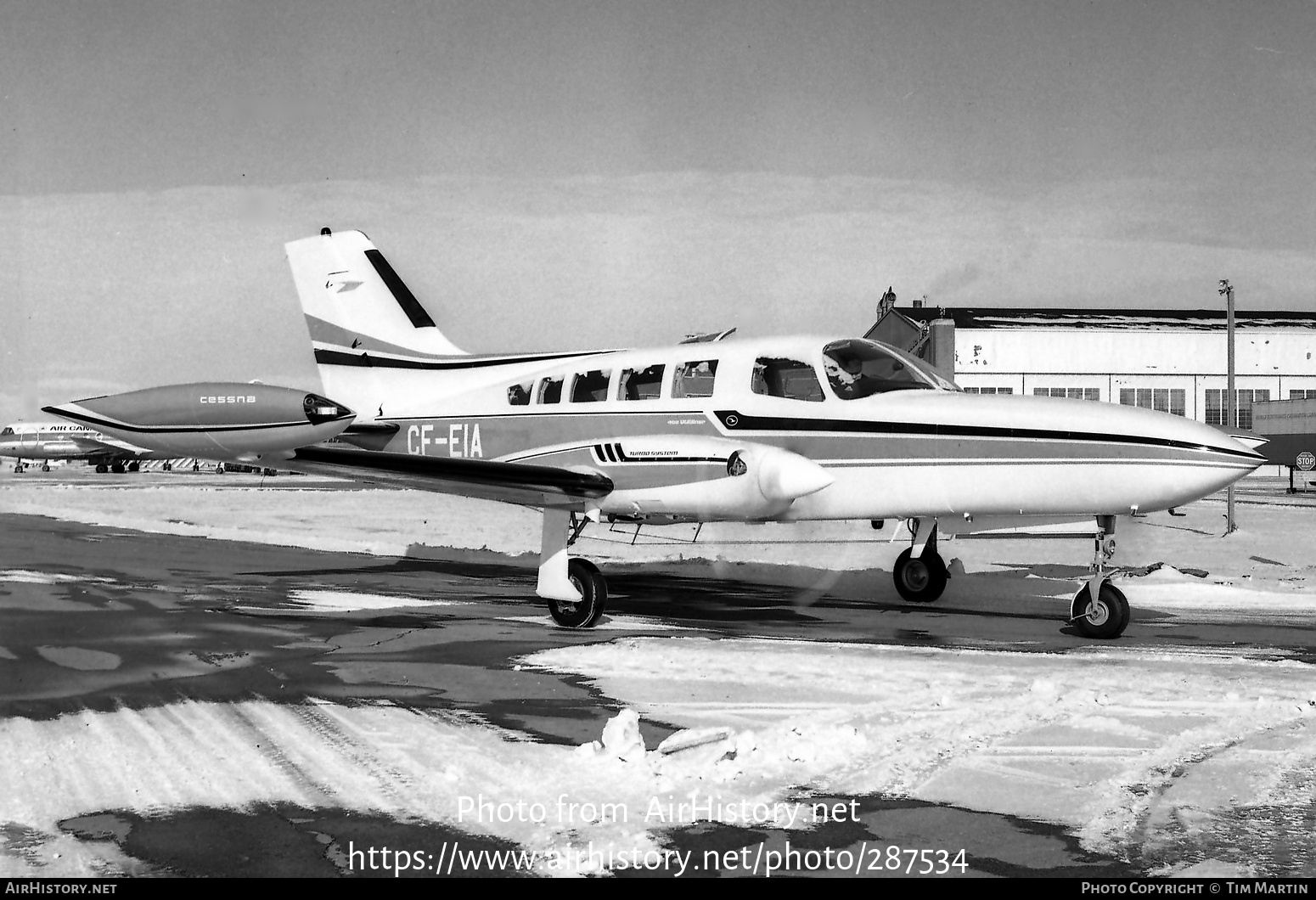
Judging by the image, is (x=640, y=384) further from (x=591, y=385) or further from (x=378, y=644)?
(x=378, y=644)

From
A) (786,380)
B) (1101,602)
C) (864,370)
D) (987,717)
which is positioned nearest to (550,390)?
(786,380)

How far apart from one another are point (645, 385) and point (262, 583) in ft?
21.2

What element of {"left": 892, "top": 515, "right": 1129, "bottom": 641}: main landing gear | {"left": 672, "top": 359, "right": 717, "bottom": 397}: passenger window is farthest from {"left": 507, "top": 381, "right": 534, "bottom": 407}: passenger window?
{"left": 892, "top": 515, "right": 1129, "bottom": 641}: main landing gear

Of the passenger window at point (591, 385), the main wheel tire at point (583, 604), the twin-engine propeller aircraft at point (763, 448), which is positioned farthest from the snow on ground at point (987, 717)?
the passenger window at point (591, 385)

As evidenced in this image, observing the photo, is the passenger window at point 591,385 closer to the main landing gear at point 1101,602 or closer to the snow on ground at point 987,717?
the snow on ground at point 987,717

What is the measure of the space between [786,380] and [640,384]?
1.80 m

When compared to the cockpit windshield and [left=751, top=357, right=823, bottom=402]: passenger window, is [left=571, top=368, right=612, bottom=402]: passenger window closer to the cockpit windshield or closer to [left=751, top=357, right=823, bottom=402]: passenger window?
[left=751, top=357, right=823, bottom=402]: passenger window

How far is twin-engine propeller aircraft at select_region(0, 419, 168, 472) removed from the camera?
61250 mm

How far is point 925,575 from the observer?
13.9m

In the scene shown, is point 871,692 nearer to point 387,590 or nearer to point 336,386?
point 387,590

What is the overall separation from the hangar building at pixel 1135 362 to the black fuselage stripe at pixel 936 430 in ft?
151

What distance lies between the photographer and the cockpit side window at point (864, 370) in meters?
11.2

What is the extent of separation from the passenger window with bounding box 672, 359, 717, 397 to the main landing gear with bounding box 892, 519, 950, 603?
11.9 feet
